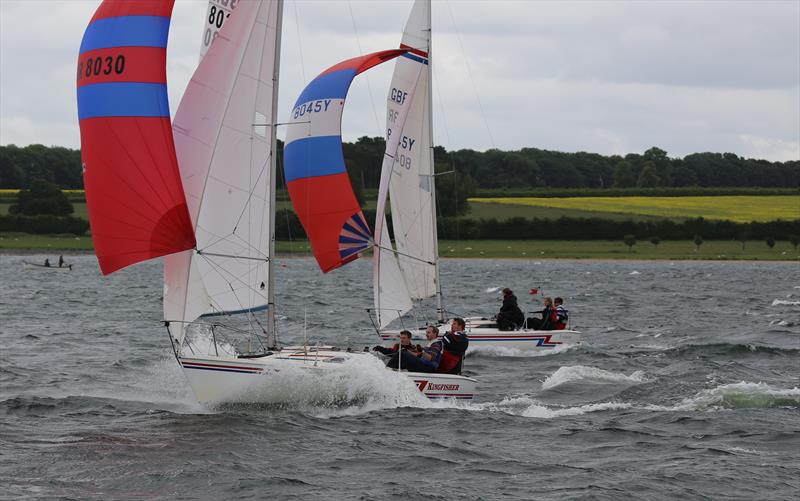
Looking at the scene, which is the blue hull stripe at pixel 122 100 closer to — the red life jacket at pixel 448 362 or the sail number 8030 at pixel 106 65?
the sail number 8030 at pixel 106 65

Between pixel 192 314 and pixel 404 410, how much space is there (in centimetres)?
386

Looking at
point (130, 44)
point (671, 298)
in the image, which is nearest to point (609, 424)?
point (130, 44)

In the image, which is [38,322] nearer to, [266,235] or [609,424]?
[266,235]

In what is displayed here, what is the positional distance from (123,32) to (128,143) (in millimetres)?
1719

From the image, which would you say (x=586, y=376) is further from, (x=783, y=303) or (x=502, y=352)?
(x=783, y=303)

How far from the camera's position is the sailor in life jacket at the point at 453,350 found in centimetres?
2150

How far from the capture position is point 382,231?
91.6 ft

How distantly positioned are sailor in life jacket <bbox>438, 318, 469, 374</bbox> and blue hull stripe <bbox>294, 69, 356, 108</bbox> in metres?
5.61

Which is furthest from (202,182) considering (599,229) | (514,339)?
(599,229)

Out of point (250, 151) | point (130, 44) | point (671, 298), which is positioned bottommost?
point (671, 298)

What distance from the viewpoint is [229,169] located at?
20328 mm

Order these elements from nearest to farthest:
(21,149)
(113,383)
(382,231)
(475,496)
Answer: (475,496)
(113,383)
(382,231)
(21,149)

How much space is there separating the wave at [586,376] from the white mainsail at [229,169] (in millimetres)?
6791

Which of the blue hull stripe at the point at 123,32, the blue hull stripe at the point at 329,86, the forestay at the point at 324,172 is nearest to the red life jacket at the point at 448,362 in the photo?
the forestay at the point at 324,172
